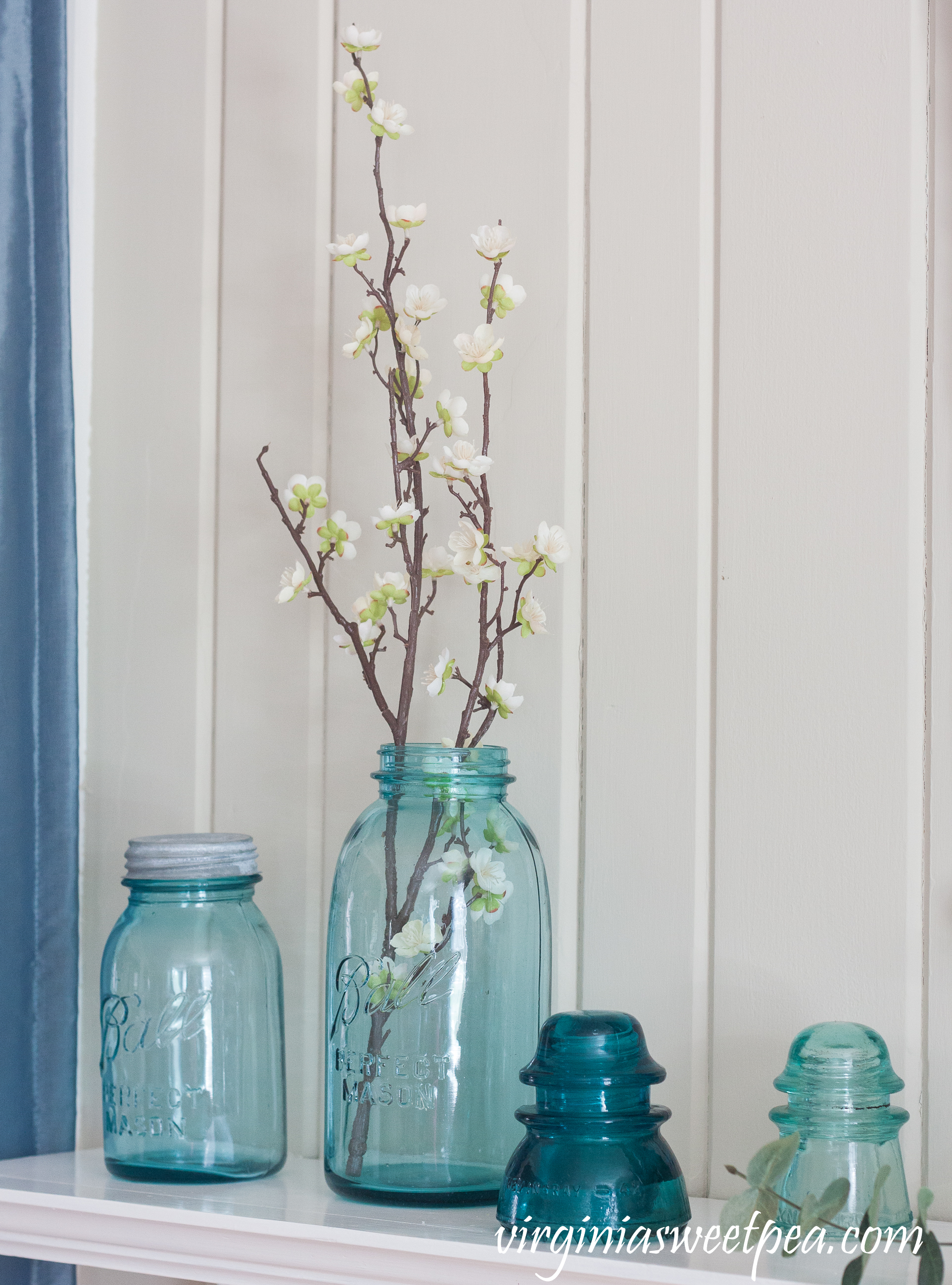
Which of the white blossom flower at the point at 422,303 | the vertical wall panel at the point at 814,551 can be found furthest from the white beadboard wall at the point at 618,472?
the white blossom flower at the point at 422,303

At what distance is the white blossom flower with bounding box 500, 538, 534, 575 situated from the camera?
32.4 inches

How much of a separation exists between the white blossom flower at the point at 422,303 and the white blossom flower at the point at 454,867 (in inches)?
14.0

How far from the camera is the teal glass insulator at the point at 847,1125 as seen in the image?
0.70 m

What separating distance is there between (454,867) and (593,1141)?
18 centimetres

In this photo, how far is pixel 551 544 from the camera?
32.1 inches

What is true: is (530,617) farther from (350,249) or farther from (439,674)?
(350,249)

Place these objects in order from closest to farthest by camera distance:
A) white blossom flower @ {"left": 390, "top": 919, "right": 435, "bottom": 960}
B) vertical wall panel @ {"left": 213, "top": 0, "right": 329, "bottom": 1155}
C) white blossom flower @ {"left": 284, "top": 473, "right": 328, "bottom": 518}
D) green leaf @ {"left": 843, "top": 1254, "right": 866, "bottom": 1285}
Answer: green leaf @ {"left": 843, "top": 1254, "right": 866, "bottom": 1285} → white blossom flower @ {"left": 390, "top": 919, "right": 435, "bottom": 960} → white blossom flower @ {"left": 284, "top": 473, "right": 328, "bottom": 518} → vertical wall panel @ {"left": 213, "top": 0, "right": 329, "bottom": 1155}

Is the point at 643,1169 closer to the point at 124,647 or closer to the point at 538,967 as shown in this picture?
the point at 538,967

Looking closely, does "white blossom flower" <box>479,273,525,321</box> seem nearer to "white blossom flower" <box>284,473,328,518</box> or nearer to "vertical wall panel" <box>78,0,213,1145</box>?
"white blossom flower" <box>284,473,328,518</box>

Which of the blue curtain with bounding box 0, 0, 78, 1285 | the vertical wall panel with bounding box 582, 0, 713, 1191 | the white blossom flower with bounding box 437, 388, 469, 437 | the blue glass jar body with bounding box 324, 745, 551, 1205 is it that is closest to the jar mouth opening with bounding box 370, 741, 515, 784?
the blue glass jar body with bounding box 324, 745, 551, 1205

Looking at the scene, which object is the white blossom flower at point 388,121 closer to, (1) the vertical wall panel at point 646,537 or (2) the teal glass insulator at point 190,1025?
(1) the vertical wall panel at point 646,537

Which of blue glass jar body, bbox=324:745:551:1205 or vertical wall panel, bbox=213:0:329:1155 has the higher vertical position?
vertical wall panel, bbox=213:0:329:1155

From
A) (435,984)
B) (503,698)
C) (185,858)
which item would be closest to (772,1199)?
(435,984)

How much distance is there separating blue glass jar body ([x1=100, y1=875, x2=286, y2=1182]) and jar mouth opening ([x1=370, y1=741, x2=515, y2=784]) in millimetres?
158
